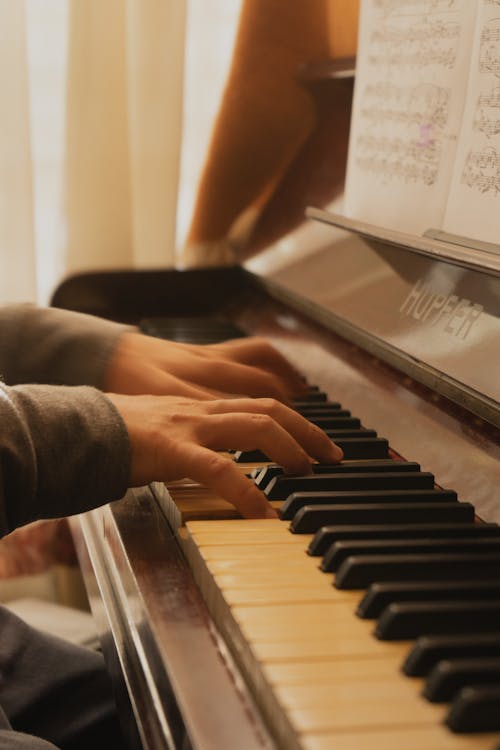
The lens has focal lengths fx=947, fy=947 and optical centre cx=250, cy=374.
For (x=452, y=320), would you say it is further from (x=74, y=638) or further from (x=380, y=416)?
(x=74, y=638)

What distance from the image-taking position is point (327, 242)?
4.59 ft

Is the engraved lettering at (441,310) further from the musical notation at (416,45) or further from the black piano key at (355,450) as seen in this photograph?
the musical notation at (416,45)

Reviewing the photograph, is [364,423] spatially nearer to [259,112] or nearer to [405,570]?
[405,570]

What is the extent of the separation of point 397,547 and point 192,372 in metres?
0.46

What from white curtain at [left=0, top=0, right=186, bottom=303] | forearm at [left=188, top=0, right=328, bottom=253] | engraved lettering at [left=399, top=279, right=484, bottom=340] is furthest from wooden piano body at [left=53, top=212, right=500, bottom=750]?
white curtain at [left=0, top=0, right=186, bottom=303]

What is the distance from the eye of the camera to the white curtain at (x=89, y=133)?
1800mm

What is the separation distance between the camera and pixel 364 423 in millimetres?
1051

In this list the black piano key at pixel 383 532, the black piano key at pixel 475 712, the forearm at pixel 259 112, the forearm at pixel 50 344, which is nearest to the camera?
the black piano key at pixel 475 712

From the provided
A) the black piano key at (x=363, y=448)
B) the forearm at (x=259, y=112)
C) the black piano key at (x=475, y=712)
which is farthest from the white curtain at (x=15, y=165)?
the black piano key at (x=475, y=712)

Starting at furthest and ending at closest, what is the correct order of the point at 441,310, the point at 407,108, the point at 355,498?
1. the point at 407,108
2. the point at 441,310
3. the point at 355,498

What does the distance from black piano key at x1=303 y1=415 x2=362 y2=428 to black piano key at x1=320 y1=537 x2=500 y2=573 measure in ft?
→ 1.06

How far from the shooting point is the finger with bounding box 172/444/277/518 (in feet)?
2.61

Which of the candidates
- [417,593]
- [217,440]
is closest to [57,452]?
[217,440]

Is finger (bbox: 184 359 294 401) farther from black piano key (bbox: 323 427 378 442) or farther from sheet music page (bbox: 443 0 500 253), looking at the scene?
sheet music page (bbox: 443 0 500 253)
